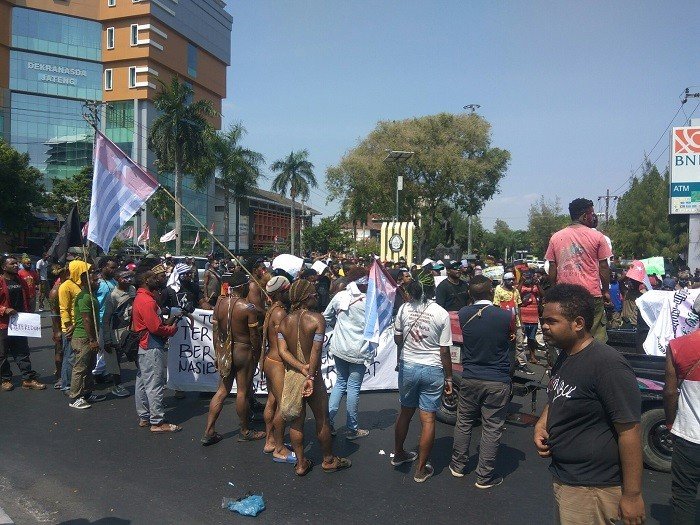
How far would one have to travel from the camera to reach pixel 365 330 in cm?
629

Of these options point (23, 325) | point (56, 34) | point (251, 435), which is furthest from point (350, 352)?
point (56, 34)

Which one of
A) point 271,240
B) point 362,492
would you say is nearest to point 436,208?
point 362,492

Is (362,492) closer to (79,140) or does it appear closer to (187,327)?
(187,327)

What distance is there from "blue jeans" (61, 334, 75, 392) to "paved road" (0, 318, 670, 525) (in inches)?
48.3

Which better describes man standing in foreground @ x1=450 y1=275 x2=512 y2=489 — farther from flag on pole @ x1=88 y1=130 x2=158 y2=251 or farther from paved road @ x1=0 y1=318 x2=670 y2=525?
flag on pole @ x1=88 y1=130 x2=158 y2=251

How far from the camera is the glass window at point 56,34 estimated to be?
55094mm

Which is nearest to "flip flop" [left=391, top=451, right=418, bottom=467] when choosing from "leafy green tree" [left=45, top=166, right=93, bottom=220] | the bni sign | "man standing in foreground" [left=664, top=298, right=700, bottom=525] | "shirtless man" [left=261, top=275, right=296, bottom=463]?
"shirtless man" [left=261, top=275, right=296, bottom=463]

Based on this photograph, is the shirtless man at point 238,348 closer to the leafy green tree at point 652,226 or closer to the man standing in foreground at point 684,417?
the man standing in foreground at point 684,417

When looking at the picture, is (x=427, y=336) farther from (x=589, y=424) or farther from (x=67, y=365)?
(x=67, y=365)

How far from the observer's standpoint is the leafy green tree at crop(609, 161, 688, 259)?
3891 cm

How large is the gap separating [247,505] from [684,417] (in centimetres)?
321

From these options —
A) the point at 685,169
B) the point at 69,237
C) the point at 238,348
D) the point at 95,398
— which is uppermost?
the point at 685,169

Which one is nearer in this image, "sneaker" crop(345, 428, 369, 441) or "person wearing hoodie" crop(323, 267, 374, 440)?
"person wearing hoodie" crop(323, 267, 374, 440)

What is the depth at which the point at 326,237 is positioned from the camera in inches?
2238
